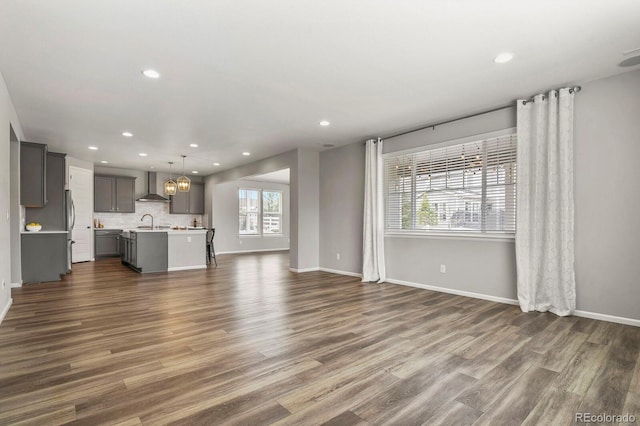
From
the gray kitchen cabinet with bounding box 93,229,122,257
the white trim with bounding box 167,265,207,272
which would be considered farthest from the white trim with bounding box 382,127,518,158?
the gray kitchen cabinet with bounding box 93,229,122,257

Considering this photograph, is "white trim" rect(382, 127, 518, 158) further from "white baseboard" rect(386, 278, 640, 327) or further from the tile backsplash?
the tile backsplash

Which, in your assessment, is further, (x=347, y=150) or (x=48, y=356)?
(x=347, y=150)

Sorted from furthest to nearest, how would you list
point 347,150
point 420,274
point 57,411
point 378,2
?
point 347,150
point 420,274
point 378,2
point 57,411

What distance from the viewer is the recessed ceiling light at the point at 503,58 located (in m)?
3.14

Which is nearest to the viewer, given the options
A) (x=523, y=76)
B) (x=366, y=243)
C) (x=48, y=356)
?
(x=48, y=356)

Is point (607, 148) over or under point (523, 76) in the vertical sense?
under

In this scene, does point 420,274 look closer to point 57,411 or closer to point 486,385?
point 486,385

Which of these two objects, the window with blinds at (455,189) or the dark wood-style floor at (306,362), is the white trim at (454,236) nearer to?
the window with blinds at (455,189)

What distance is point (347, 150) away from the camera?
6941 mm

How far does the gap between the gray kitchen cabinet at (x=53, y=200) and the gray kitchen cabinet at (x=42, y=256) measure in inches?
28.8

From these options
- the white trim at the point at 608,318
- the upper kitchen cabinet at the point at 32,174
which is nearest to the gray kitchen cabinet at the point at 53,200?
the upper kitchen cabinet at the point at 32,174

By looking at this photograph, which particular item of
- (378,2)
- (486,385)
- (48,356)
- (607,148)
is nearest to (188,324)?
(48,356)

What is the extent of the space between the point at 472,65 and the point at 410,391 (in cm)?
307

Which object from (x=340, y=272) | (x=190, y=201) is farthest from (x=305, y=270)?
(x=190, y=201)
